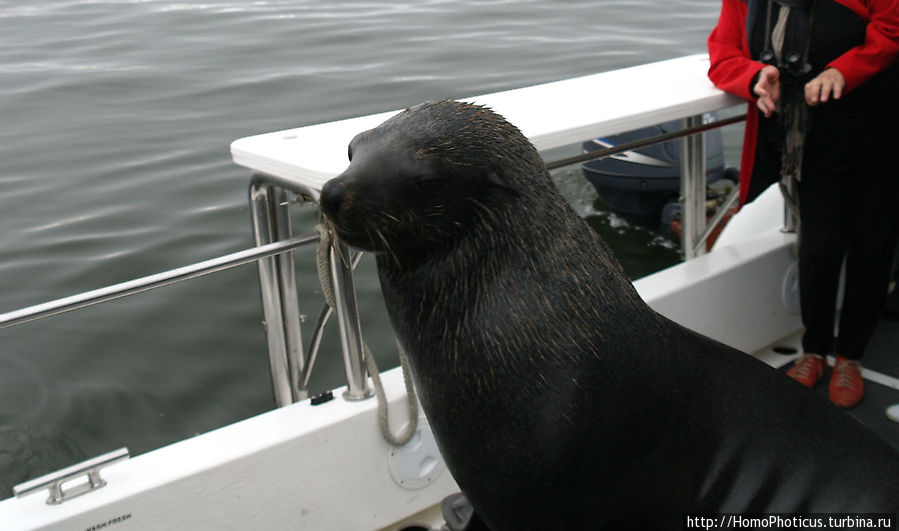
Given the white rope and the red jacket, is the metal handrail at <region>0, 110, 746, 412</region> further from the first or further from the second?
the red jacket

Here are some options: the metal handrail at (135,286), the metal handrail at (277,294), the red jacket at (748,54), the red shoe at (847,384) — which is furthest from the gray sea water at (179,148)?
the red jacket at (748,54)

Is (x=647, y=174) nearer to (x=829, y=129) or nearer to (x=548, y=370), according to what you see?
(x=829, y=129)

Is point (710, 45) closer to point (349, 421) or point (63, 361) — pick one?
point (349, 421)

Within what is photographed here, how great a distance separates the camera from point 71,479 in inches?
77.6

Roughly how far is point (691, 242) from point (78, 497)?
221 cm

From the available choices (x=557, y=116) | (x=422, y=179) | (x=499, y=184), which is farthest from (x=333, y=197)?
(x=557, y=116)

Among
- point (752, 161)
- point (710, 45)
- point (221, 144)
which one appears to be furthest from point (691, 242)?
point (221, 144)

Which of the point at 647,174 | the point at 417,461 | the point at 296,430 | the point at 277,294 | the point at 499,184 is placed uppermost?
the point at 499,184

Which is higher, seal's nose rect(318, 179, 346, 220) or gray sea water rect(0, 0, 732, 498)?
seal's nose rect(318, 179, 346, 220)

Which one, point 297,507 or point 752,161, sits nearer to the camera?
point 297,507

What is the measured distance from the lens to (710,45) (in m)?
2.62

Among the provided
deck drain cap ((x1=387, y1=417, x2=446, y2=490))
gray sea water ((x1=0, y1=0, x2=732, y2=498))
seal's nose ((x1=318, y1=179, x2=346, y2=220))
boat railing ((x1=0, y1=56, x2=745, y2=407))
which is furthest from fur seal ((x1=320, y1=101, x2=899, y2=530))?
gray sea water ((x1=0, y1=0, x2=732, y2=498))

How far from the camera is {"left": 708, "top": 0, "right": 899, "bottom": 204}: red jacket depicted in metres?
2.27

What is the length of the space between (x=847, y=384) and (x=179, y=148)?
4.92 meters
